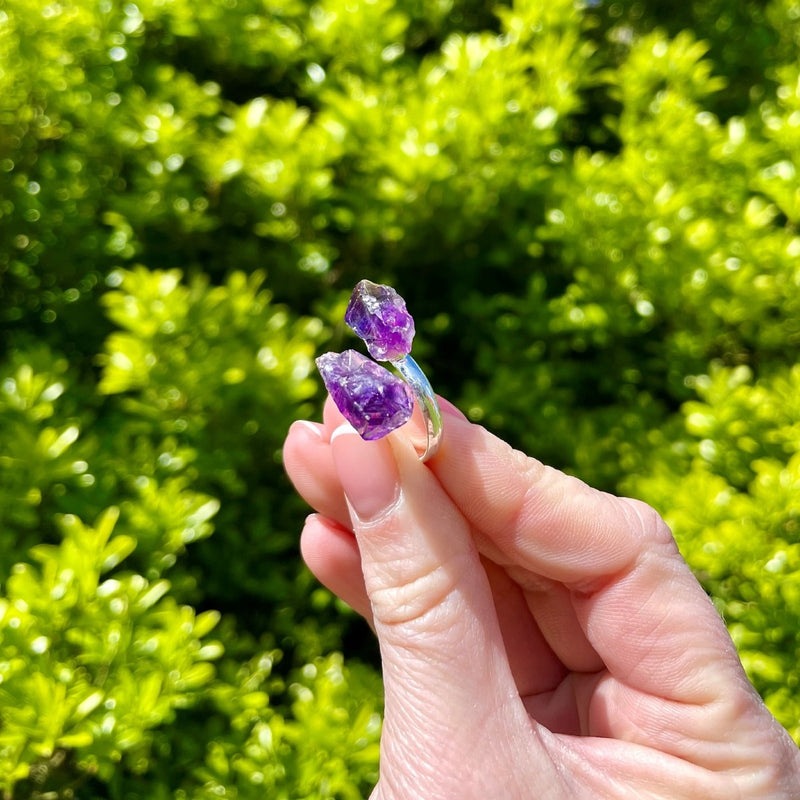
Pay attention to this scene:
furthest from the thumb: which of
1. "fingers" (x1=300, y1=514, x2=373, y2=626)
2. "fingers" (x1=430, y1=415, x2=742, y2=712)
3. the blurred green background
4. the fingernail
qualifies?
the blurred green background

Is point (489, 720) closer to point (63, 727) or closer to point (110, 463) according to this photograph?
point (63, 727)

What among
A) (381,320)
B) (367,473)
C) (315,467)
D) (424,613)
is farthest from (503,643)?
(381,320)

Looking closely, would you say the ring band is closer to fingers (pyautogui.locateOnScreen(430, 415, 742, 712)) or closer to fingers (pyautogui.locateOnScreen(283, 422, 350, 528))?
fingers (pyautogui.locateOnScreen(430, 415, 742, 712))

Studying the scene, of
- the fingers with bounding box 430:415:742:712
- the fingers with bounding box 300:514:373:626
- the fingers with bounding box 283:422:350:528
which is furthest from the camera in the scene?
the fingers with bounding box 300:514:373:626

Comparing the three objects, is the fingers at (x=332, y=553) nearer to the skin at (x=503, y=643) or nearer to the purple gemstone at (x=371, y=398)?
the skin at (x=503, y=643)

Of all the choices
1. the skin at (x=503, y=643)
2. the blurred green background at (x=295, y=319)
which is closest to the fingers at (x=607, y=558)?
the skin at (x=503, y=643)

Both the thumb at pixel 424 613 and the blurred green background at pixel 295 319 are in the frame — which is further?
the blurred green background at pixel 295 319
